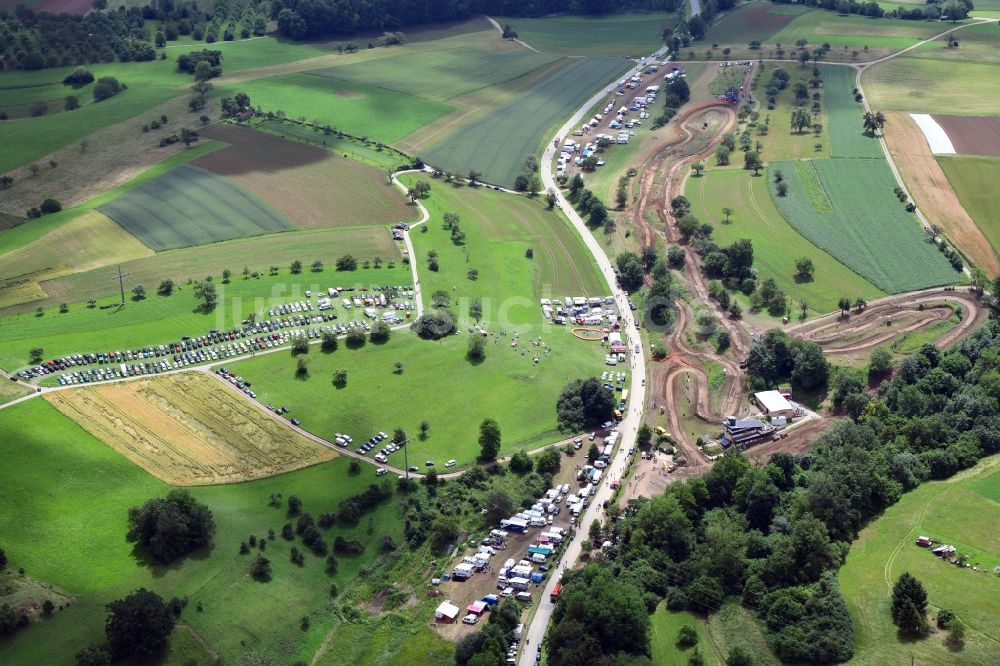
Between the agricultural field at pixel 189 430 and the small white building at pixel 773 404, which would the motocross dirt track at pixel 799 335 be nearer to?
the small white building at pixel 773 404

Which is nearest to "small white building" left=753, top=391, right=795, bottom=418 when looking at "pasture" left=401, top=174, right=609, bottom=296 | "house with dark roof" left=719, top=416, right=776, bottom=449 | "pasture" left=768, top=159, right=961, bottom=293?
"house with dark roof" left=719, top=416, right=776, bottom=449

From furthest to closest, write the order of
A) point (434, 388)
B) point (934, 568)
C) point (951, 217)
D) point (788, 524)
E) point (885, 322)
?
point (951, 217) → point (885, 322) → point (434, 388) → point (788, 524) → point (934, 568)

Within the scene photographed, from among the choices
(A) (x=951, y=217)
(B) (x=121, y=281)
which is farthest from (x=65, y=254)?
(A) (x=951, y=217)

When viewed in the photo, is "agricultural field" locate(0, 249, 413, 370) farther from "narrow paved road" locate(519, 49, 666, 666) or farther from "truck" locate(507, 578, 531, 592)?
"truck" locate(507, 578, 531, 592)

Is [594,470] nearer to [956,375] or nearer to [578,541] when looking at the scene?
[578,541]

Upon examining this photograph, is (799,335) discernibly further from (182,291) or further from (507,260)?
(182,291)

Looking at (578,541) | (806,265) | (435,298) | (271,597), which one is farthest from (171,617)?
(806,265)
